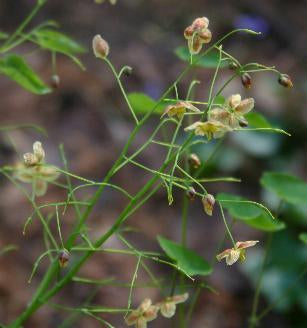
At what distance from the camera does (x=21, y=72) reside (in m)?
1.38

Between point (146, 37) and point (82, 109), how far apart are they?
0.88 metres

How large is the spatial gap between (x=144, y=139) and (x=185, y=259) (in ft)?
7.82

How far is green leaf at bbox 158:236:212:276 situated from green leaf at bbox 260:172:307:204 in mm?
239

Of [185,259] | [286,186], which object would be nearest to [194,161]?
[185,259]

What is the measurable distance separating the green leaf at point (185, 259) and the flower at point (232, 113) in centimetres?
28

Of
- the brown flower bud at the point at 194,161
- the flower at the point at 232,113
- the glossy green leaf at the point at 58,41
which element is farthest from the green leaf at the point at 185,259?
the glossy green leaf at the point at 58,41

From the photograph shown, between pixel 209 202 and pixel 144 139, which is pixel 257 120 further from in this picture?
pixel 144 139

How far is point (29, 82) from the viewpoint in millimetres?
1393

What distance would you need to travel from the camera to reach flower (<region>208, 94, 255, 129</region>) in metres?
1.08

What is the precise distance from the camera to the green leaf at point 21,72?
137 cm

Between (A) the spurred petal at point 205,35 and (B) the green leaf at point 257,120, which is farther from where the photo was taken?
(B) the green leaf at point 257,120

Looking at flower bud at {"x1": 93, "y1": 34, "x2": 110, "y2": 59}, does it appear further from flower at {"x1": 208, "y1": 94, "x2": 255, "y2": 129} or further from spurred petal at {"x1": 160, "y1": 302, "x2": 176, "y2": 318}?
spurred petal at {"x1": 160, "y1": 302, "x2": 176, "y2": 318}

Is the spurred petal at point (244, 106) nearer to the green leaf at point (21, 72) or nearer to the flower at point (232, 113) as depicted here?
the flower at point (232, 113)

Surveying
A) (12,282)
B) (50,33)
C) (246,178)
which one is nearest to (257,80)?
(246,178)
